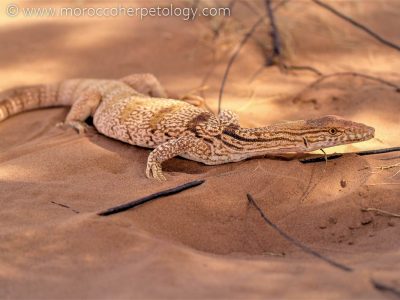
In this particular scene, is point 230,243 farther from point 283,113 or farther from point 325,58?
point 325,58

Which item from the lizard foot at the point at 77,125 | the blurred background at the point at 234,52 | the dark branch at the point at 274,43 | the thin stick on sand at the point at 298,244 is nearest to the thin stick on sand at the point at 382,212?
the thin stick on sand at the point at 298,244

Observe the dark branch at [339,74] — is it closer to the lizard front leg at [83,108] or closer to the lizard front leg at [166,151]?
the lizard front leg at [166,151]

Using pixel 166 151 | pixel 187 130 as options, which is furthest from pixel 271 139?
pixel 166 151

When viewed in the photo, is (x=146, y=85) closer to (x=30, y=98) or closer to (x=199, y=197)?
(x=30, y=98)

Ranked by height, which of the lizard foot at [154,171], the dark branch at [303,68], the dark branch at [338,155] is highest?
the dark branch at [303,68]

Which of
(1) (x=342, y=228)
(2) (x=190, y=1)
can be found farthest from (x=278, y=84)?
(1) (x=342, y=228)

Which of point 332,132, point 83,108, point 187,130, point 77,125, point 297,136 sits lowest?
point 77,125

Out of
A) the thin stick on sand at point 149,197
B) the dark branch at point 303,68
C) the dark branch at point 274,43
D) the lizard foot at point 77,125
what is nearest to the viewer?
the thin stick on sand at point 149,197
